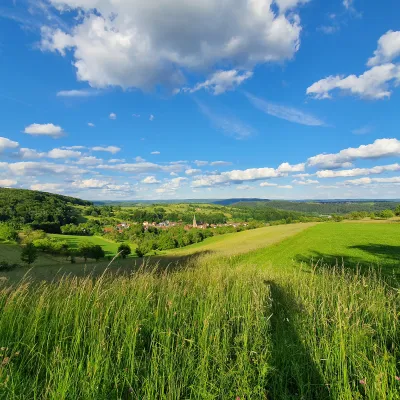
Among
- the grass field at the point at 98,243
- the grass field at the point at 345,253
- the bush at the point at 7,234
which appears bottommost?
the grass field at the point at 98,243

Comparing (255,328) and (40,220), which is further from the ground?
(255,328)

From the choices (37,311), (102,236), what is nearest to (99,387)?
(37,311)

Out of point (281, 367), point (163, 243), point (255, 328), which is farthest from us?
point (163, 243)

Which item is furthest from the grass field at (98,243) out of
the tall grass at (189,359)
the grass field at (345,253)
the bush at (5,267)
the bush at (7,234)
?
the tall grass at (189,359)

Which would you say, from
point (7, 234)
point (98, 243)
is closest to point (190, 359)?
point (7, 234)

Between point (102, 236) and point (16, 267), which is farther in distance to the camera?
point (102, 236)

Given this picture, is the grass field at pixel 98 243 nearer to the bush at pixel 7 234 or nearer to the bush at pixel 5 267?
the bush at pixel 7 234

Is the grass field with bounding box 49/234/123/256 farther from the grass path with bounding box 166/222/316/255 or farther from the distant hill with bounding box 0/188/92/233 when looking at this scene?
the grass path with bounding box 166/222/316/255

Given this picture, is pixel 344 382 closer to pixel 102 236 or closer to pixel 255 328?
pixel 255 328

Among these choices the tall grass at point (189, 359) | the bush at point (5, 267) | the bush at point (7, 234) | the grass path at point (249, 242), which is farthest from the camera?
the bush at point (7, 234)

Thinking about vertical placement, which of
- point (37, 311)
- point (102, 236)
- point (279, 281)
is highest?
point (37, 311)

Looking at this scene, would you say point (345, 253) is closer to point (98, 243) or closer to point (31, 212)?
point (98, 243)

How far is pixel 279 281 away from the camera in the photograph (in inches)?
284

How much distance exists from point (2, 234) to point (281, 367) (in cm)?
9454
